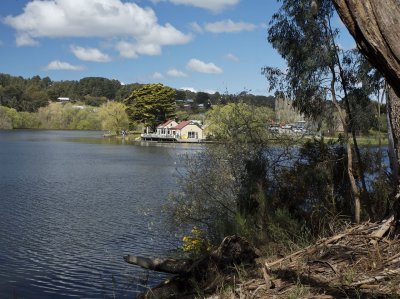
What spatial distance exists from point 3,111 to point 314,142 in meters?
116

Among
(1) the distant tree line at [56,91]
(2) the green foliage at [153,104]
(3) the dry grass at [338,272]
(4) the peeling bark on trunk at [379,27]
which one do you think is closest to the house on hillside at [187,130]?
(2) the green foliage at [153,104]

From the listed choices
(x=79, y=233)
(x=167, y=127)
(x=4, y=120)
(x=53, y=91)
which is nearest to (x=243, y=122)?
(x=79, y=233)

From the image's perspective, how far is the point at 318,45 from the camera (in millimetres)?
11391

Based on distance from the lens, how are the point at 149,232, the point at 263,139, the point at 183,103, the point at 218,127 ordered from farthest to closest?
the point at 183,103
the point at 149,232
the point at 218,127
the point at 263,139

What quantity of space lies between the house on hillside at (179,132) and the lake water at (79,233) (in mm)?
42862

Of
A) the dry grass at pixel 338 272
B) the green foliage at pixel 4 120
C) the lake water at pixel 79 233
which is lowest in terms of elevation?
the lake water at pixel 79 233

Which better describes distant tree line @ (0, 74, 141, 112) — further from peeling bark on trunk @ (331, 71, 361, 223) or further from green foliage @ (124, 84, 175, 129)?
peeling bark on trunk @ (331, 71, 361, 223)

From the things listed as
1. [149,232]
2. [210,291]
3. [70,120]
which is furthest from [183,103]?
[210,291]

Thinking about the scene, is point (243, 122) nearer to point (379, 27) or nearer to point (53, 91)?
point (379, 27)

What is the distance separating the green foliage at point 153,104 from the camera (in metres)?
76.6

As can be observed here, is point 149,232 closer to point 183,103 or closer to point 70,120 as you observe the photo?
point 183,103

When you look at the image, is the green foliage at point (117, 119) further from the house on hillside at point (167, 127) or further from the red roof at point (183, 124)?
the red roof at point (183, 124)

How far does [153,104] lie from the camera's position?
3118 inches

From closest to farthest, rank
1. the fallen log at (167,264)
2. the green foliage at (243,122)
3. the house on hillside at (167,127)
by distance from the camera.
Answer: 1. the fallen log at (167,264)
2. the green foliage at (243,122)
3. the house on hillside at (167,127)
